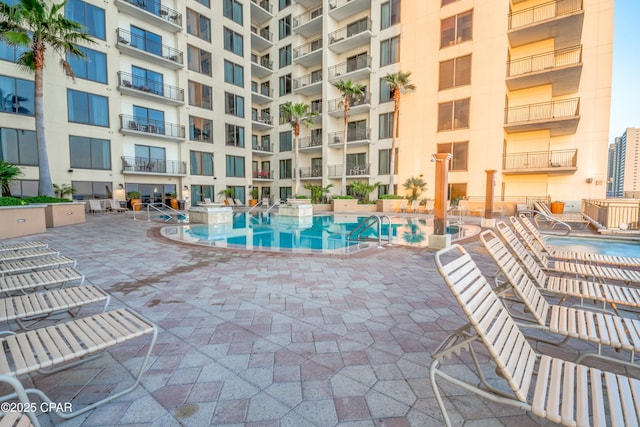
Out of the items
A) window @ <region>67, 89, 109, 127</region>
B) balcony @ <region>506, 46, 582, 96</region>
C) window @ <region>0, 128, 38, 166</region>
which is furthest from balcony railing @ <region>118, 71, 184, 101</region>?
balcony @ <region>506, 46, 582, 96</region>

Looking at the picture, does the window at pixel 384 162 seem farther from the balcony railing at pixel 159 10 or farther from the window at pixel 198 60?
the balcony railing at pixel 159 10

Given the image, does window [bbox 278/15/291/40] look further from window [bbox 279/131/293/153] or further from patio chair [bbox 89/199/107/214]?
patio chair [bbox 89/199/107/214]

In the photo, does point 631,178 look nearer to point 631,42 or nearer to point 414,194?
point 631,42

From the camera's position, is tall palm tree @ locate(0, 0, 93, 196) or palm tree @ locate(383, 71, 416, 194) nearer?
tall palm tree @ locate(0, 0, 93, 196)

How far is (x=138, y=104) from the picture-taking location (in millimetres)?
19734

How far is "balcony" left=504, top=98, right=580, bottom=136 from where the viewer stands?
51.9 feet

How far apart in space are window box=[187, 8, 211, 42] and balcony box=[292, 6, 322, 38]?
25.2ft

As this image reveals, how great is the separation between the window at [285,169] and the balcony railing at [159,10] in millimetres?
13423

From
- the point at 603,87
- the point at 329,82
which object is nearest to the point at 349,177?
the point at 329,82

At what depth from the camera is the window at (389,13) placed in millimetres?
21406

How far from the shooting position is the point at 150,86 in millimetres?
20156

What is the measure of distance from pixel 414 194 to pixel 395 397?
63.4 feet

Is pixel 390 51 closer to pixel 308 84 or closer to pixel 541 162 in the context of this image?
pixel 308 84

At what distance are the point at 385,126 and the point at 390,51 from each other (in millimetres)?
5494
